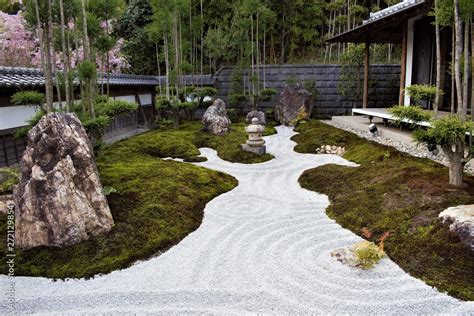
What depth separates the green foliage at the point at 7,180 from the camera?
6004mm

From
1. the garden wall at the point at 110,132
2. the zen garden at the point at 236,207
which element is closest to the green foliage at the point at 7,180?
the zen garden at the point at 236,207

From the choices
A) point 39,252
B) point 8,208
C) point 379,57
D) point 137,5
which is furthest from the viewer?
point 137,5

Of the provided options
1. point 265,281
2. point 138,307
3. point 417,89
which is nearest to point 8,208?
point 138,307

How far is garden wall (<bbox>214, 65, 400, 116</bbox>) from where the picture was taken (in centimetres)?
1567

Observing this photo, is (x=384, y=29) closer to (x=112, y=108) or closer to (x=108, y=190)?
(x=112, y=108)

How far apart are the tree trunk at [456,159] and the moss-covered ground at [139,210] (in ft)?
12.4

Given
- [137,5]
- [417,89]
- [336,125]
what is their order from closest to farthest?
[417,89] < [336,125] < [137,5]

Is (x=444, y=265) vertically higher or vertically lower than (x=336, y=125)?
lower

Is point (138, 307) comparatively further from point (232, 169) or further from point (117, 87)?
point (117, 87)

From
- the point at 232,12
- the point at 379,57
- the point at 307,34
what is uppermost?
the point at 232,12

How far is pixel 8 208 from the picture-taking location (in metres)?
5.11

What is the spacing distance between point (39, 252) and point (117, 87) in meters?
8.93

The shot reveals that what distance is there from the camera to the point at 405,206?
16.6ft

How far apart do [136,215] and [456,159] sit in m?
4.74
